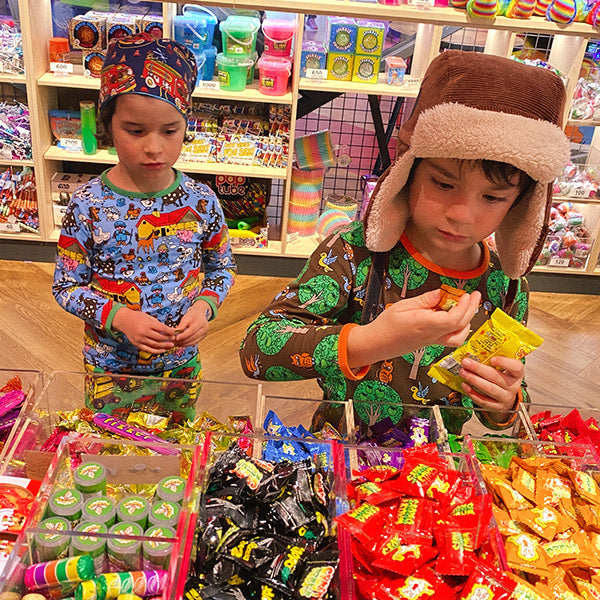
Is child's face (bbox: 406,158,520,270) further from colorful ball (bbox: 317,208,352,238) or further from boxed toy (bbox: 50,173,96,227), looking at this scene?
boxed toy (bbox: 50,173,96,227)

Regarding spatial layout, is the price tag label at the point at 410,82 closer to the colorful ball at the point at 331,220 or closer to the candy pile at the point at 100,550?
the colorful ball at the point at 331,220

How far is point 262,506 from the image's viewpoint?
41.1 inches

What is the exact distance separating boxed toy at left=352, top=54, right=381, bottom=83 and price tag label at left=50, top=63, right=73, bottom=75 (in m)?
1.52

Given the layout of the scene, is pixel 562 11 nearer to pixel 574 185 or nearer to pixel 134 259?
pixel 574 185

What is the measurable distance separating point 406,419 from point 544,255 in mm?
3163

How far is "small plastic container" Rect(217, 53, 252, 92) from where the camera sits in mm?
3510

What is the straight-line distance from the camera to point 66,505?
960mm

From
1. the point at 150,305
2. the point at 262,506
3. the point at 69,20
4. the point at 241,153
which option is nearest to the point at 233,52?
the point at 241,153

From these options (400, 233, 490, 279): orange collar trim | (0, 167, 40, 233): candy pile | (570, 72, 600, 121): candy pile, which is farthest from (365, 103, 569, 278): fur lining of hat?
(0, 167, 40, 233): candy pile

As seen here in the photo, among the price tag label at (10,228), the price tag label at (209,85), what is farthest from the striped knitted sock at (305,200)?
the price tag label at (10,228)

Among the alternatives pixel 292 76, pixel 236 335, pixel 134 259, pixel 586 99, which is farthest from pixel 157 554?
pixel 586 99

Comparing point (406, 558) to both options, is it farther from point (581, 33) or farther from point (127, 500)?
point (581, 33)

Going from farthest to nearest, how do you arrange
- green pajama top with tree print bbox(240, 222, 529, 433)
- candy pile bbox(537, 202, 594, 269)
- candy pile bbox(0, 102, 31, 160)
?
candy pile bbox(537, 202, 594, 269) → candy pile bbox(0, 102, 31, 160) → green pajama top with tree print bbox(240, 222, 529, 433)

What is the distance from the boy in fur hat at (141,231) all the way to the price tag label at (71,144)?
2.24 metres
